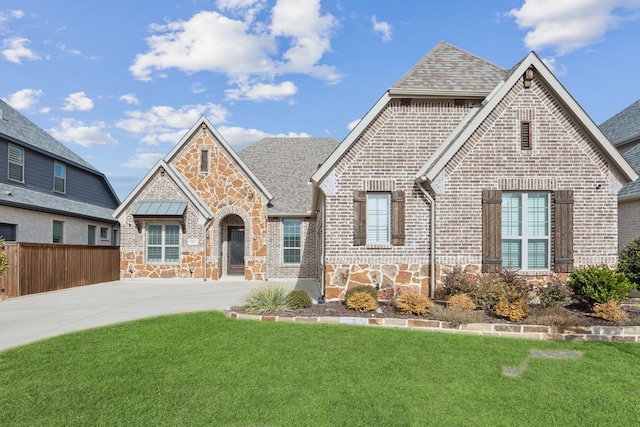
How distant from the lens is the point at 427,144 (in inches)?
463

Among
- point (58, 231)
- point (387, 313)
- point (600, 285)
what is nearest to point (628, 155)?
point (600, 285)

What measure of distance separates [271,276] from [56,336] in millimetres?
12572

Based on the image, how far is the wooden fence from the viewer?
542 inches

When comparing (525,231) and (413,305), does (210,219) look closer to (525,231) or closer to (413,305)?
(413,305)

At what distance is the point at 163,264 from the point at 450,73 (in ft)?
49.6

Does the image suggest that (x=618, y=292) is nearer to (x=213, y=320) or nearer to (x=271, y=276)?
(x=213, y=320)

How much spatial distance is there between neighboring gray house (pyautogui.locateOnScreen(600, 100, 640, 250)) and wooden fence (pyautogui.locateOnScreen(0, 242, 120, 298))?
22892 millimetres

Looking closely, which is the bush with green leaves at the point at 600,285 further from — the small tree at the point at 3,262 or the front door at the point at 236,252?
the small tree at the point at 3,262

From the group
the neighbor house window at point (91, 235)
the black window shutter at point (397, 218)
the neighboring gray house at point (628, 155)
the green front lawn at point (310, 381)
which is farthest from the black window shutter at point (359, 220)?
the neighbor house window at point (91, 235)

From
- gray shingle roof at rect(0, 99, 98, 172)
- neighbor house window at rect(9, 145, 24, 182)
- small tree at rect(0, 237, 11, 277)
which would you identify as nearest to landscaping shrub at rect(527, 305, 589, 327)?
small tree at rect(0, 237, 11, 277)

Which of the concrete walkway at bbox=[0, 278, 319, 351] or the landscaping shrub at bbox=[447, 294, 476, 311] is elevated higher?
the landscaping shrub at bbox=[447, 294, 476, 311]

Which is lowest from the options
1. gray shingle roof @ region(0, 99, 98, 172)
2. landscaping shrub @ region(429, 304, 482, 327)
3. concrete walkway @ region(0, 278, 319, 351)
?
concrete walkway @ region(0, 278, 319, 351)

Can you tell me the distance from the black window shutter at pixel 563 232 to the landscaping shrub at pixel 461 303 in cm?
331

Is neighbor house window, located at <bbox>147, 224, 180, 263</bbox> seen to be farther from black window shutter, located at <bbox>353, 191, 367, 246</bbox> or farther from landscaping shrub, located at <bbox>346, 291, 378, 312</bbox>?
landscaping shrub, located at <bbox>346, 291, 378, 312</bbox>
